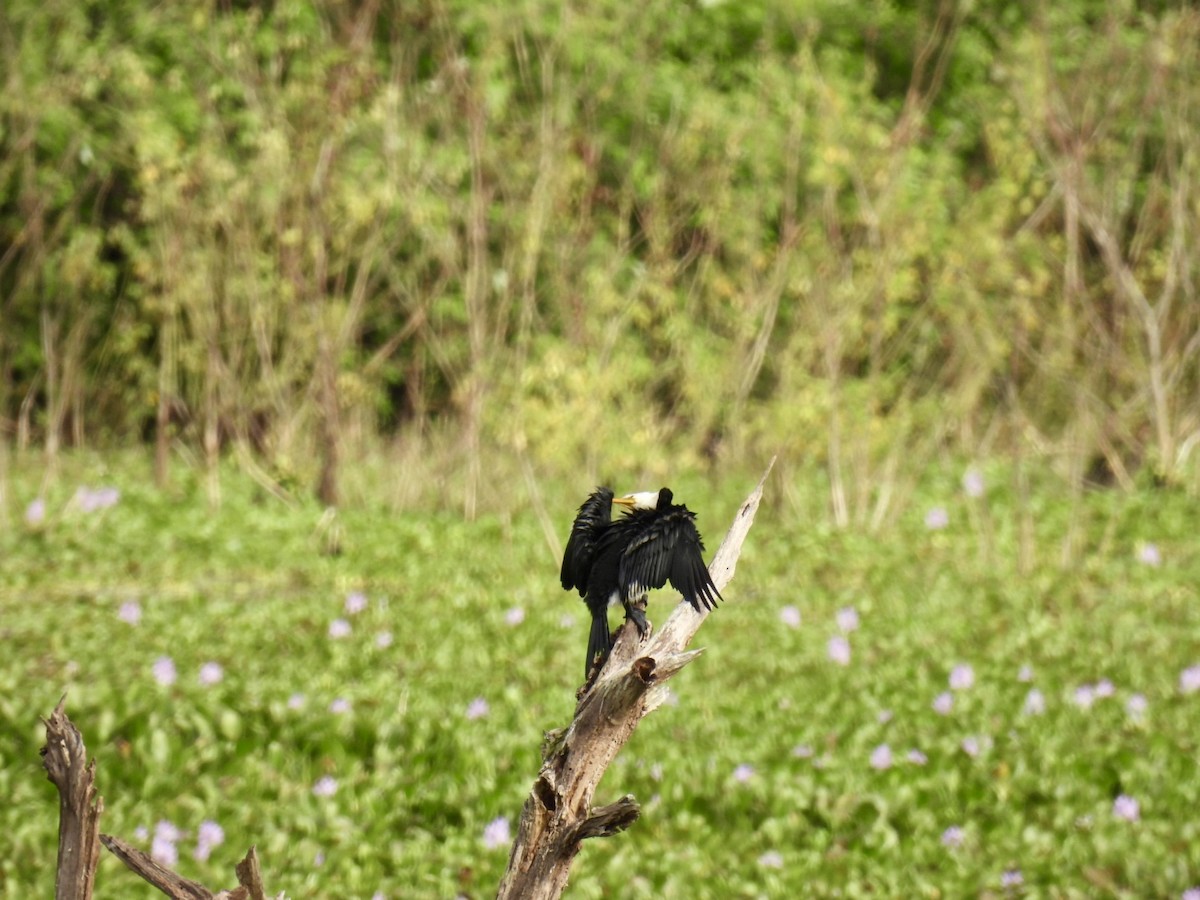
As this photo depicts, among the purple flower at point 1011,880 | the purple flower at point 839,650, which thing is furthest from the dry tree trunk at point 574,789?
the purple flower at point 839,650

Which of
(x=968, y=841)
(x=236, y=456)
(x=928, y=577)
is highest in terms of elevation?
(x=236, y=456)

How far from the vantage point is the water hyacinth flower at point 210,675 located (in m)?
4.34

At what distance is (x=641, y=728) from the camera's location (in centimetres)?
445

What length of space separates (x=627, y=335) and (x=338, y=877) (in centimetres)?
609

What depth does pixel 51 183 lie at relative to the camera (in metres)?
7.90

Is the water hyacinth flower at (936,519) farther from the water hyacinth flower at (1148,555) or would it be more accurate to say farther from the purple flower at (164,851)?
the purple flower at (164,851)

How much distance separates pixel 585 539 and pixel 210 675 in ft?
7.74

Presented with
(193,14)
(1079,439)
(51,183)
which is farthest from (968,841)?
(193,14)

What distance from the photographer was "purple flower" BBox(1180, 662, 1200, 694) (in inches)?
179

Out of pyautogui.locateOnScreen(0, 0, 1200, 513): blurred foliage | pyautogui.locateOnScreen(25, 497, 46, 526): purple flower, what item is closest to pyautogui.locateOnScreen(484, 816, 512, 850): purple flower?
pyautogui.locateOnScreen(0, 0, 1200, 513): blurred foliage

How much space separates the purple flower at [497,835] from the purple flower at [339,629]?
157 cm

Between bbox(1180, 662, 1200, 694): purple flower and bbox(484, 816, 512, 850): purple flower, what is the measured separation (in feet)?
7.74

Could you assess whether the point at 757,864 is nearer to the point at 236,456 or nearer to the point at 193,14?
the point at 236,456

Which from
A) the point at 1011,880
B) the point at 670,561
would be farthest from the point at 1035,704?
the point at 670,561
